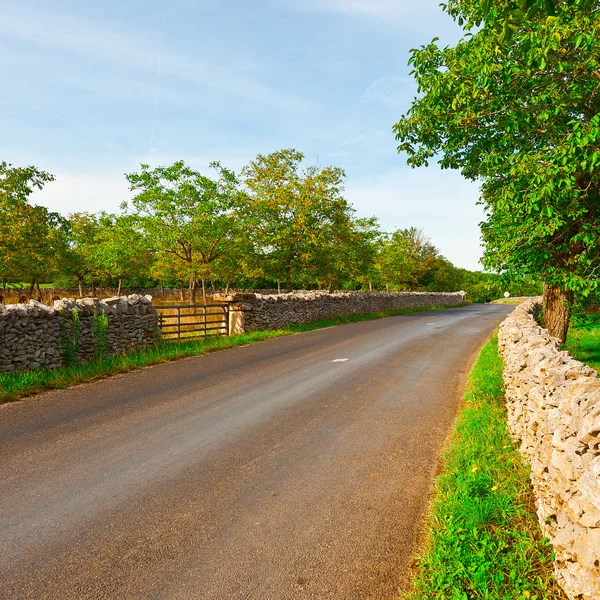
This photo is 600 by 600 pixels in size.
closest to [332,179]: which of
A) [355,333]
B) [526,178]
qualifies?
[355,333]

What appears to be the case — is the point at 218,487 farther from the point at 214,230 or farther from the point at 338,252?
the point at 338,252

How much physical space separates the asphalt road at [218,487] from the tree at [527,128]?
4156 millimetres

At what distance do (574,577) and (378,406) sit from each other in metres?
4.76

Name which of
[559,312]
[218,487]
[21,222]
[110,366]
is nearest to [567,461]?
[218,487]

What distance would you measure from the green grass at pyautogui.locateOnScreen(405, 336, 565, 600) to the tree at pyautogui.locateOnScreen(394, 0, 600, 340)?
475cm

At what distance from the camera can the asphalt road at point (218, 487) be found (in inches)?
122

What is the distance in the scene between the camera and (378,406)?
7.34 m

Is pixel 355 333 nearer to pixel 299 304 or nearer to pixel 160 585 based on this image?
pixel 299 304

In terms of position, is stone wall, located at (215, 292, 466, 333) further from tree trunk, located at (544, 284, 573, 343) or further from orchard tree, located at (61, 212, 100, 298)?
orchard tree, located at (61, 212, 100, 298)

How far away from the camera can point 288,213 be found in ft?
87.6

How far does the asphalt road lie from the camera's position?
309cm

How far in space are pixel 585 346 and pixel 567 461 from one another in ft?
48.1

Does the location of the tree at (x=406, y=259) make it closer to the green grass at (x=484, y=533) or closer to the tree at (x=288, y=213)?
the tree at (x=288, y=213)

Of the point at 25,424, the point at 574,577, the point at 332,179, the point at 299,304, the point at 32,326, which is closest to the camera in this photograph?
the point at 574,577
